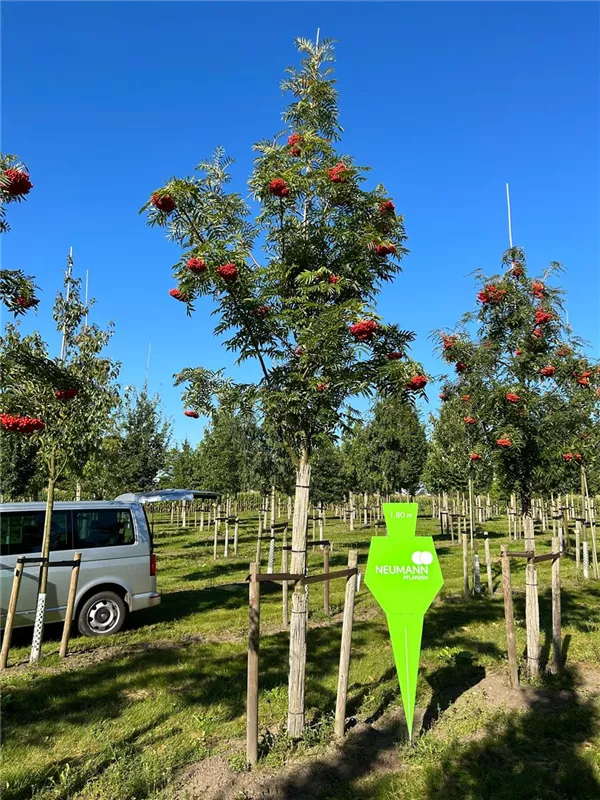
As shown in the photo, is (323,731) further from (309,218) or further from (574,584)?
(574,584)

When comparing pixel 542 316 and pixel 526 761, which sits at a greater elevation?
pixel 542 316

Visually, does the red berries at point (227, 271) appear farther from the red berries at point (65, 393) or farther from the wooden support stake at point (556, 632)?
the wooden support stake at point (556, 632)

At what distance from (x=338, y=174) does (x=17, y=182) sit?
9.63 ft

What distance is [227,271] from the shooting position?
4500mm

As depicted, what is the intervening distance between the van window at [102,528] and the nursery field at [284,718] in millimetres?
1390

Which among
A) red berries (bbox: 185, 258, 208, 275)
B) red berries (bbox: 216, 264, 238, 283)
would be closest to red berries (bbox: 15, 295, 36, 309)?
red berries (bbox: 185, 258, 208, 275)

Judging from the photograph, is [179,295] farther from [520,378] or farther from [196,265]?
[520,378]

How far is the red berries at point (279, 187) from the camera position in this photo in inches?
182

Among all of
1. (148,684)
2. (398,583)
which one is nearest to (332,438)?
(398,583)

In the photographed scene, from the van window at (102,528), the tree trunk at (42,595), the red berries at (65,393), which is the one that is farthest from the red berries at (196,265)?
the van window at (102,528)

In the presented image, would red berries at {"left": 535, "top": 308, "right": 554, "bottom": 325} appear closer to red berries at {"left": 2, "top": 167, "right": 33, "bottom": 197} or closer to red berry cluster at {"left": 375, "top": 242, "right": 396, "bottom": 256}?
red berry cluster at {"left": 375, "top": 242, "right": 396, "bottom": 256}

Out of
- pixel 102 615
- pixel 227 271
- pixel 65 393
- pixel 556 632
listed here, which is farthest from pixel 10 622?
pixel 556 632

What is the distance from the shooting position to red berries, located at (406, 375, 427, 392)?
4664 mm

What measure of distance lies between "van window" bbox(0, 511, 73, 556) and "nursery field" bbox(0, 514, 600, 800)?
1359 mm
